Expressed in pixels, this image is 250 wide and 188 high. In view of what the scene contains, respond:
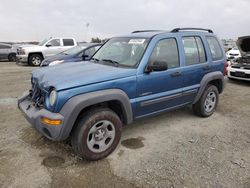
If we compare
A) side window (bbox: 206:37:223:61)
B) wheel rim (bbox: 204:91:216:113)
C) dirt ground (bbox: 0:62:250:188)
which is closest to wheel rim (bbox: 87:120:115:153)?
dirt ground (bbox: 0:62:250:188)

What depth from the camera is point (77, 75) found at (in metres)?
3.36

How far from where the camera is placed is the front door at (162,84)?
3.76 meters

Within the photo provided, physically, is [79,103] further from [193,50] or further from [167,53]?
[193,50]

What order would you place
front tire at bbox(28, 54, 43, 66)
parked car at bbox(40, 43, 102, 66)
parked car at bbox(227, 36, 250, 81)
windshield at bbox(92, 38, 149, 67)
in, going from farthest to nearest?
front tire at bbox(28, 54, 43, 66) → parked car at bbox(40, 43, 102, 66) → parked car at bbox(227, 36, 250, 81) → windshield at bbox(92, 38, 149, 67)

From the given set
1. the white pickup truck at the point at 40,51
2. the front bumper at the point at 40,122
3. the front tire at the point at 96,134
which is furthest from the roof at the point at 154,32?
the white pickup truck at the point at 40,51

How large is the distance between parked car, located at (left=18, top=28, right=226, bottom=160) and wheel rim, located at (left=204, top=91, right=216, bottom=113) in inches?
1.5

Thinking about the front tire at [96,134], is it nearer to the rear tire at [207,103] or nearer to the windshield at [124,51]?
the windshield at [124,51]

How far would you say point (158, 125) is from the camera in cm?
466

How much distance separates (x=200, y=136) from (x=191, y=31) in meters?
1.99

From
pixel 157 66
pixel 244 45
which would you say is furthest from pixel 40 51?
pixel 157 66

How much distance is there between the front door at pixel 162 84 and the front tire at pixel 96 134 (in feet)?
Answer: 1.70

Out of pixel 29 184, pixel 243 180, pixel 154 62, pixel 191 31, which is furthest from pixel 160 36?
pixel 29 184

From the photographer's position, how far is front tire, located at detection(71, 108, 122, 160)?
10.5 ft

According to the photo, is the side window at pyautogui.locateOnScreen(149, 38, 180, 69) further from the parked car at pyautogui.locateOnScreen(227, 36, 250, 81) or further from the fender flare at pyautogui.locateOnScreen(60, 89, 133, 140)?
the parked car at pyautogui.locateOnScreen(227, 36, 250, 81)
